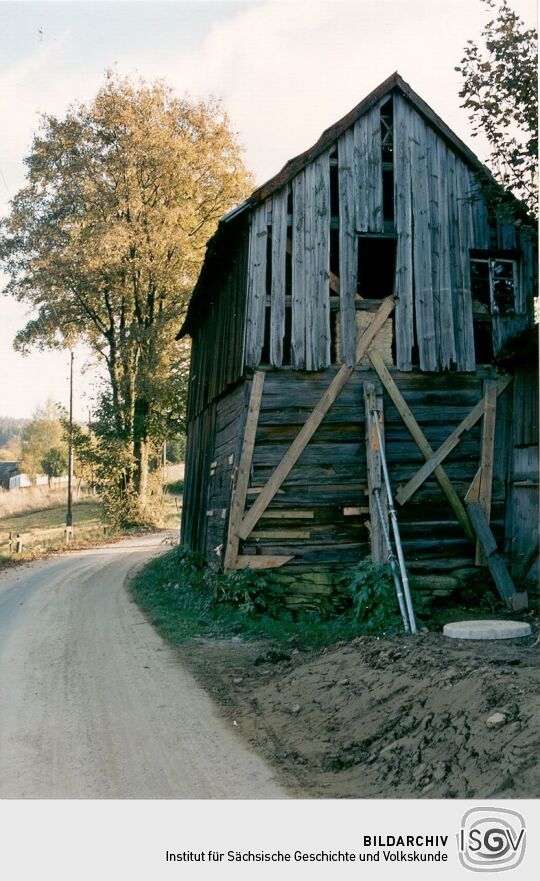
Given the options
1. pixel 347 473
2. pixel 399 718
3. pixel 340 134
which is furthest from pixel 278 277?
pixel 399 718

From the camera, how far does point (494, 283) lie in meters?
14.9

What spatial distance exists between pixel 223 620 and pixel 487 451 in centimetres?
555

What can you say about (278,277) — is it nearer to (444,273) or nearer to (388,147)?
(444,273)

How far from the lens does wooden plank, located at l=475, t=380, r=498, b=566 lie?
46.2ft

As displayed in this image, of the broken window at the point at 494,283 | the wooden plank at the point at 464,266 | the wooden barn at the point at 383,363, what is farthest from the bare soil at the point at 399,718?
the broken window at the point at 494,283

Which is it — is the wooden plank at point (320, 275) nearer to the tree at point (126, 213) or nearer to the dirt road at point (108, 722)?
the dirt road at point (108, 722)

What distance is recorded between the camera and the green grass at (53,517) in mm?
43463

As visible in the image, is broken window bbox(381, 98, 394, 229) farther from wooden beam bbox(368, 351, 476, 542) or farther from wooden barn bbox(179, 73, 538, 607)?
wooden beam bbox(368, 351, 476, 542)

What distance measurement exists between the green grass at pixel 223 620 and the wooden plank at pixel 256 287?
3898mm

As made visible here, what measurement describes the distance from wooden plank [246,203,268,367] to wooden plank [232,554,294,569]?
3235 mm

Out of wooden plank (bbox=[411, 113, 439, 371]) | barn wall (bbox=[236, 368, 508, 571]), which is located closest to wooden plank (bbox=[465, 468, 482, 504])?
barn wall (bbox=[236, 368, 508, 571])

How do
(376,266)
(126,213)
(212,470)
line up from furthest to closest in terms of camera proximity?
(126,213), (212,470), (376,266)

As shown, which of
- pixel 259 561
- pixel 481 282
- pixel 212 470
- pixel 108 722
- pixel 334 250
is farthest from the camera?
pixel 212 470
